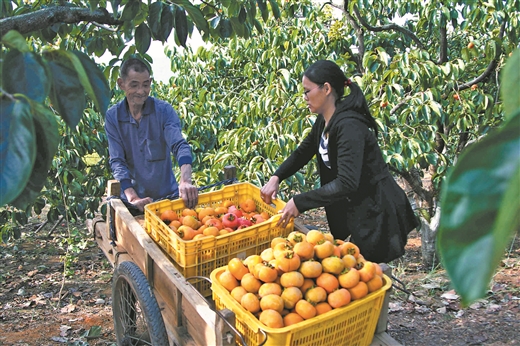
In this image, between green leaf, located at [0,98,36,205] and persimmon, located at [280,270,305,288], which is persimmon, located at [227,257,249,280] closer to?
persimmon, located at [280,270,305,288]

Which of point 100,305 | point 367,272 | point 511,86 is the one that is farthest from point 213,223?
point 100,305

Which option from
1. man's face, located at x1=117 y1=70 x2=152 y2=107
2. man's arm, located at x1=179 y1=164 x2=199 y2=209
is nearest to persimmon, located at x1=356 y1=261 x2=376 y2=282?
man's arm, located at x1=179 y1=164 x2=199 y2=209

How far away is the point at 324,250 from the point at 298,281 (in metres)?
0.19

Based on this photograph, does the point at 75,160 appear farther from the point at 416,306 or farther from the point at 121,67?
the point at 416,306

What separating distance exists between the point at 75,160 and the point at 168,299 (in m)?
3.22

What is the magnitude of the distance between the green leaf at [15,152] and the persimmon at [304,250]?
1.41 meters

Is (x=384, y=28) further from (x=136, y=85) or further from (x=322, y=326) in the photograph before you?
(x=322, y=326)

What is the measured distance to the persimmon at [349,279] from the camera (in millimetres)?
1737

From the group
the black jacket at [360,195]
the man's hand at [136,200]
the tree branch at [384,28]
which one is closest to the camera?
the black jacket at [360,195]

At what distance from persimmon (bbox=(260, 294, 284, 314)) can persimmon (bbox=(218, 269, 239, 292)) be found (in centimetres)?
19

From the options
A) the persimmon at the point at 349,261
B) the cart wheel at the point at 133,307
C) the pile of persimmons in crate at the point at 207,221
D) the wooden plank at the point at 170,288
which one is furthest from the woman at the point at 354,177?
the cart wheel at the point at 133,307

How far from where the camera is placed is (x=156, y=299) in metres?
2.30

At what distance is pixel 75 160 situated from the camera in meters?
4.97

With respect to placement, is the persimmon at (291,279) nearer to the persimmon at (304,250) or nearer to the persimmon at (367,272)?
the persimmon at (304,250)
